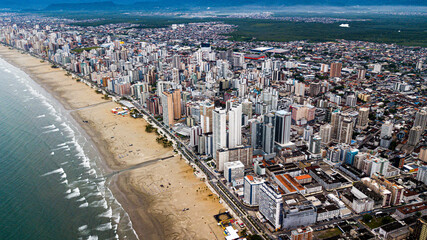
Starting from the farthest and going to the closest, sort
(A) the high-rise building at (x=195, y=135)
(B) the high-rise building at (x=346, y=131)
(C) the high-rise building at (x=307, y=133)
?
(C) the high-rise building at (x=307, y=133), (B) the high-rise building at (x=346, y=131), (A) the high-rise building at (x=195, y=135)

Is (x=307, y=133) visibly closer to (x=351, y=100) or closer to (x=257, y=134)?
(x=257, y=134)

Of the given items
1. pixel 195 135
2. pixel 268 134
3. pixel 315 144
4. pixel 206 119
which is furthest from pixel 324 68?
pixel 195 135

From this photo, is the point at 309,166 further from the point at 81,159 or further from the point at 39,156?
the point at 39,156

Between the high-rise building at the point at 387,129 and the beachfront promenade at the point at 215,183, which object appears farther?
the high-rise building at the point at 387,129

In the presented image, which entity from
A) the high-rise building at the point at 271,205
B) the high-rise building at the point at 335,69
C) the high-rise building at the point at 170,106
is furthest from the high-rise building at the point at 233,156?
the high-rise building at the point at 335,69

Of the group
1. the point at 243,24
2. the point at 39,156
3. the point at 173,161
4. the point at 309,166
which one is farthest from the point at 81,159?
the point at 243,24

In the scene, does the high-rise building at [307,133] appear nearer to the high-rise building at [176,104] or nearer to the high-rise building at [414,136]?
the high-rise building at [414,136]
